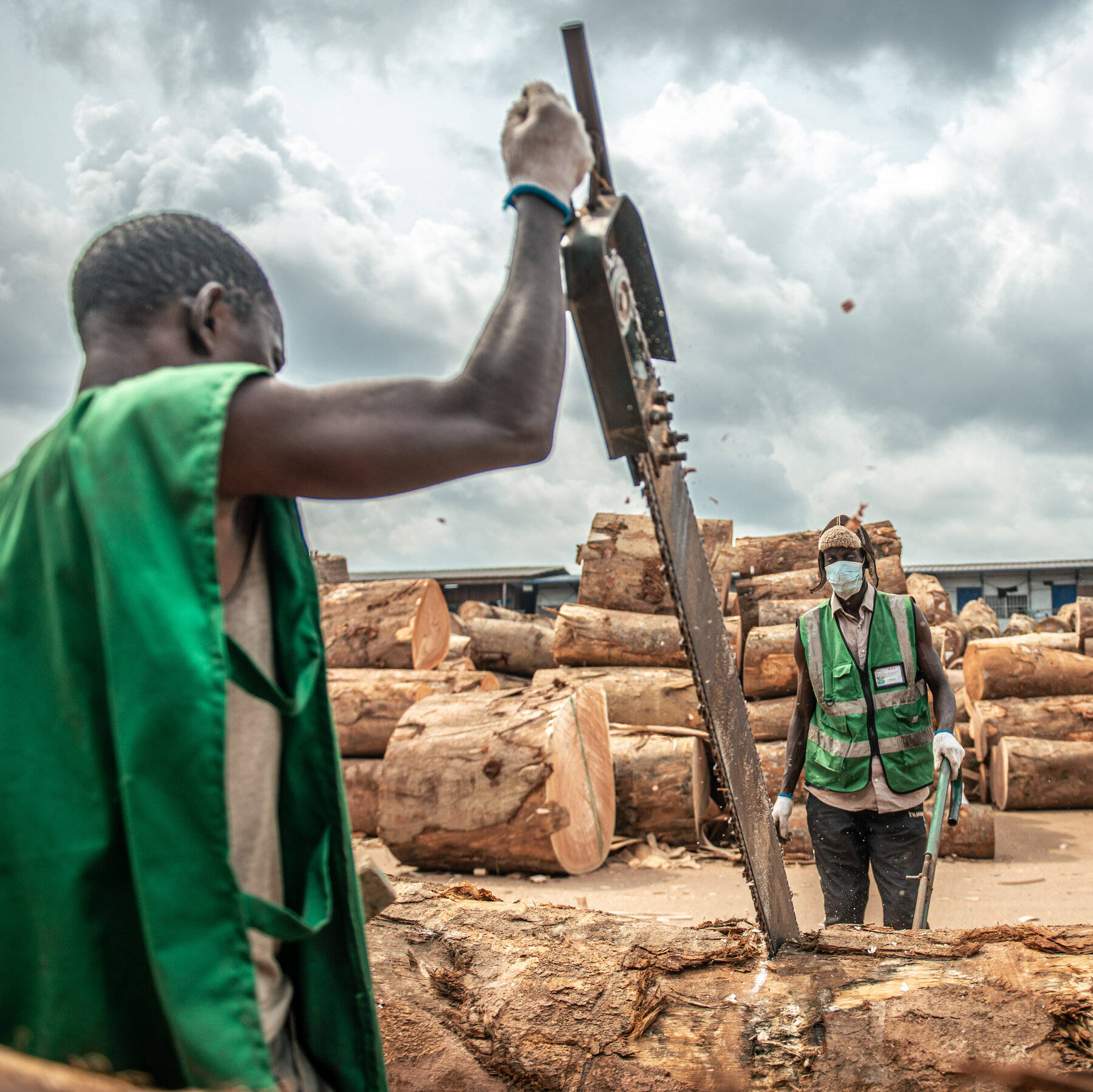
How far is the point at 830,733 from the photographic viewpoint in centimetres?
397

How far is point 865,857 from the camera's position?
3996 mm

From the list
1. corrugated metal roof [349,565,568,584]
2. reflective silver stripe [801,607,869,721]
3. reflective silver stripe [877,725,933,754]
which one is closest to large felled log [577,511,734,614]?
reflective silver stripe [801,607,869,721]

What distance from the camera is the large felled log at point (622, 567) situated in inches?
335

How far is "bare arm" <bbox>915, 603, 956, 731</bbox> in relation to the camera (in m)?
3.87

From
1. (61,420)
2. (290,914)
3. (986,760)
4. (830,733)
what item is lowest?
(986,760)

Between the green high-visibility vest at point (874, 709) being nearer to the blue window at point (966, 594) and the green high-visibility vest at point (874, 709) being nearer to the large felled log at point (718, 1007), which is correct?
the large felled log at point (718, 1007)

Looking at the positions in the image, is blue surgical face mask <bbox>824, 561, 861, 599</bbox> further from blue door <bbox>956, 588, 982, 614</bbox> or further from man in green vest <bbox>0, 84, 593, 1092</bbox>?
blue door <bbox>956, 588, 982, 614</bbox>

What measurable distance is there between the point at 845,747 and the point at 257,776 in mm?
3317

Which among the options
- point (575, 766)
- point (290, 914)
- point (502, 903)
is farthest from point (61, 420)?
point (575, 766)

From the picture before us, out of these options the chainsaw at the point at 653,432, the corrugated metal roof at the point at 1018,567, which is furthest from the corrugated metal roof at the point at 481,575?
the chainsaw at the point at 653,432

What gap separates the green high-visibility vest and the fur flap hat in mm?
247

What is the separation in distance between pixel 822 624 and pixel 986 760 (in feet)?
15.1

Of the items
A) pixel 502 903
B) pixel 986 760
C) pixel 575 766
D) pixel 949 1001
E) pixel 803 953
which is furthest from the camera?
pixel 986 760

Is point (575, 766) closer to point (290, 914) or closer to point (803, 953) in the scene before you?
point (803, 953)
